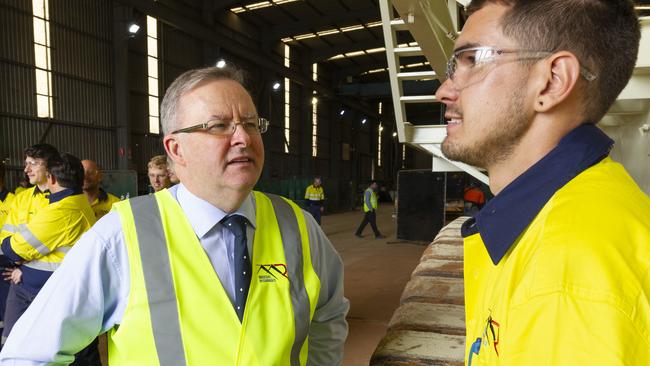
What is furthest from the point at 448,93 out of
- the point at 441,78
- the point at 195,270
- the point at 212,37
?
the point at 212,37

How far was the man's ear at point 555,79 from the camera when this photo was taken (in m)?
0.93

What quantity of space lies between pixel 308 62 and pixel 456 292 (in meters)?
19.9

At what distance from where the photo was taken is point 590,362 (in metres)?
0.60

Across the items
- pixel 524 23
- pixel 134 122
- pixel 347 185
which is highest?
pixel 134 122

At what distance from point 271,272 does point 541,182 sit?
2.97 feet

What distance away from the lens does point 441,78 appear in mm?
4250

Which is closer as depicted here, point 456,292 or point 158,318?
point 158,318

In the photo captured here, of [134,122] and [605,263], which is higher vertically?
[134,122]

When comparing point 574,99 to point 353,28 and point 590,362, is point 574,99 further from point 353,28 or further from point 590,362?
point 353,28

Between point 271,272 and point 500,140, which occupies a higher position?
point 500,140

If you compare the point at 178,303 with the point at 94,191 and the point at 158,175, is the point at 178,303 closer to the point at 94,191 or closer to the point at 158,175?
the point at 158,175

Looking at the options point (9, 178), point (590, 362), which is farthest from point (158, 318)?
point (9, 178)

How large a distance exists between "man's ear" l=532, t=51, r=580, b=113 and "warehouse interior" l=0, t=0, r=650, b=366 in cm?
109

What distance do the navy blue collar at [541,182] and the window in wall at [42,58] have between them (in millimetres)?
12325
